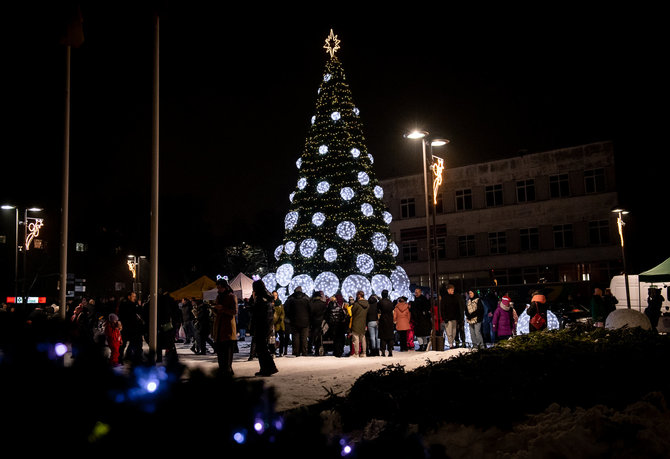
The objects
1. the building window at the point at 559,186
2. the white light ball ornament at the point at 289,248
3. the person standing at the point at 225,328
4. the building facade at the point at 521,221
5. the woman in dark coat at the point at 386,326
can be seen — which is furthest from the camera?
the building window at the point at 559,186

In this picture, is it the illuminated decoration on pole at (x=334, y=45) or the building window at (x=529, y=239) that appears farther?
the building window at (x=529, y=239)

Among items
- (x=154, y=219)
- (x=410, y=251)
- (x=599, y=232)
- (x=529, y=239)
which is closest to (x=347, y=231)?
(x=154, y=219)

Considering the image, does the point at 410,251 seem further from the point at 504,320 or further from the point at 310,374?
the point at 310,374

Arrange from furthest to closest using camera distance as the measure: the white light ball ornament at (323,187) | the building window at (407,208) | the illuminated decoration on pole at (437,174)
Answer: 1. the building window at (407,208)
2. the white light ball ornament at (323,187)
3. the illuminated decoration on pole at (437,174)

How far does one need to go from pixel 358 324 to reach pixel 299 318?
176 cm

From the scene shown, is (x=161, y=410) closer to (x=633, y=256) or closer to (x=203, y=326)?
(x=203, y=326)

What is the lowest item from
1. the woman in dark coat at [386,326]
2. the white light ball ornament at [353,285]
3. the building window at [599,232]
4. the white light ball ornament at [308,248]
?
the woman in dark coat at [386,326]

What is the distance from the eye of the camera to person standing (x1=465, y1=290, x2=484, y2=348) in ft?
61.9

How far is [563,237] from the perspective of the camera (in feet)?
157

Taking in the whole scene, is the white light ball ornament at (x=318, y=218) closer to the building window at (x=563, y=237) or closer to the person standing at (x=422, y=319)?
the person standing at (x=422, y=319)

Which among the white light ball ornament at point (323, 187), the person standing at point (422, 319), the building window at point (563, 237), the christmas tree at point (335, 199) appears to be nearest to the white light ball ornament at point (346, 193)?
the christmas tree at point (335, 199)

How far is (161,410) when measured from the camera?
2.27m

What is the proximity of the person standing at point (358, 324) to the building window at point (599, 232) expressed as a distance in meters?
33.0

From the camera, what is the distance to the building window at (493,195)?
168 feet
